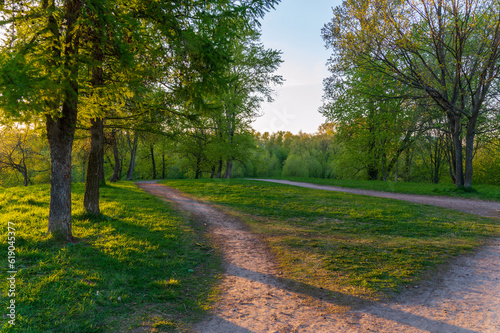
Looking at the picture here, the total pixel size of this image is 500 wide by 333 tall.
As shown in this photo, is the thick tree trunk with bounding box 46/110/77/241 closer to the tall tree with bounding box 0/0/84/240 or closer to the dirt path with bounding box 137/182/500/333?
the tall tree with bounding box 0/0/84/240

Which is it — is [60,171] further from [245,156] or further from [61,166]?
[245,156]

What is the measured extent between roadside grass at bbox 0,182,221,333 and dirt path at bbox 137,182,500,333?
502 mm

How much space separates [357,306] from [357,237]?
3.53m

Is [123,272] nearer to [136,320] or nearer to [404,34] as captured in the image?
[136,320]

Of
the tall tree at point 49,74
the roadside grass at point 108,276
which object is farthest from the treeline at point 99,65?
the roadside grass at point 108,276

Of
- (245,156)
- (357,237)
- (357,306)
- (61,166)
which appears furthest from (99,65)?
(245,156)

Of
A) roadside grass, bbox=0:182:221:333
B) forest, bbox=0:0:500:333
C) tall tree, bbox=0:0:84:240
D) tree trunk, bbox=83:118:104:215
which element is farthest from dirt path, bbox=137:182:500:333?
tree trunk, bbox=83:118:104:215

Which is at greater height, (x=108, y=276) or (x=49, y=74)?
(x=49, y=74)

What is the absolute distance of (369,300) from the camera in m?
3.95

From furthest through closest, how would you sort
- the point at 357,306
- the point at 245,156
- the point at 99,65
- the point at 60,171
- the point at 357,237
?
the point at 245,156, the point at 357,237, the point at 60,171, the point at 99,65, the point at 357,306

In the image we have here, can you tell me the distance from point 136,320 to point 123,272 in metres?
1.45

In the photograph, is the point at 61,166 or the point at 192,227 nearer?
the point at 61,166

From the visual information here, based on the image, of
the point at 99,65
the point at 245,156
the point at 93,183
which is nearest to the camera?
the point at 99,65

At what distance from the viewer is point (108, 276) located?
446cm
